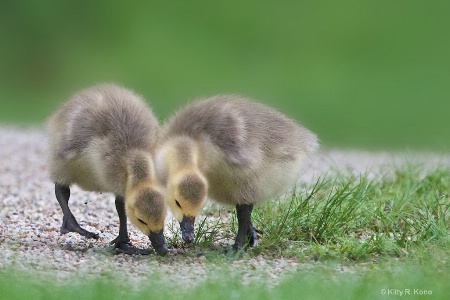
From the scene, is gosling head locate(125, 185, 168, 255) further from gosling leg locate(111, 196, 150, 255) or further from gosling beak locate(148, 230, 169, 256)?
gosling leg locate(111, 196, 150, 255)

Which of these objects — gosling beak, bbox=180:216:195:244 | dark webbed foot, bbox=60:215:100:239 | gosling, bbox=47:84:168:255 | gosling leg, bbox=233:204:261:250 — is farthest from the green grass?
dark webbed foot, bbox=60:215:100:239

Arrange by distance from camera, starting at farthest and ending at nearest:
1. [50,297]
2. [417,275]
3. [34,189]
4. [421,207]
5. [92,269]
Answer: [34,189]
[421,207]
[92,269]
[417,275]
[50,297]

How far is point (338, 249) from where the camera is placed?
662cm

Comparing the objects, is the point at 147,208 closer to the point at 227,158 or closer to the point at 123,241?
the point at 227,158

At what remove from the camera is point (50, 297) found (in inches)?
200

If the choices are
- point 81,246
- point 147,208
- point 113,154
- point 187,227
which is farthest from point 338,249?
point 81,246

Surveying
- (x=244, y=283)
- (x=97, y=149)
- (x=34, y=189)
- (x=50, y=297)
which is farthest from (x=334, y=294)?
(x=34, y=189)

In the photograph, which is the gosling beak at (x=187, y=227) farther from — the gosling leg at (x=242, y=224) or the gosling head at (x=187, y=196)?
the gosling leg at (x=242, y=224)

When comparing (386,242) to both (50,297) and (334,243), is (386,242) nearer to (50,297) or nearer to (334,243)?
(334,243)

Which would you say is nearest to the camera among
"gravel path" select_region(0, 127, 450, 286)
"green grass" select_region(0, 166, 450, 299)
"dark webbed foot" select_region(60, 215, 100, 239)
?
"green grass" select_region(0, 166, 450, 299)

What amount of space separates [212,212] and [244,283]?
2.78 metres

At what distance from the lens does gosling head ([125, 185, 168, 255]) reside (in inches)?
241

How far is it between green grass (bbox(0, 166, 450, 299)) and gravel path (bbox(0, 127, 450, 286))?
12 cm

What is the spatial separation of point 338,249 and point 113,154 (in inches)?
68.8
